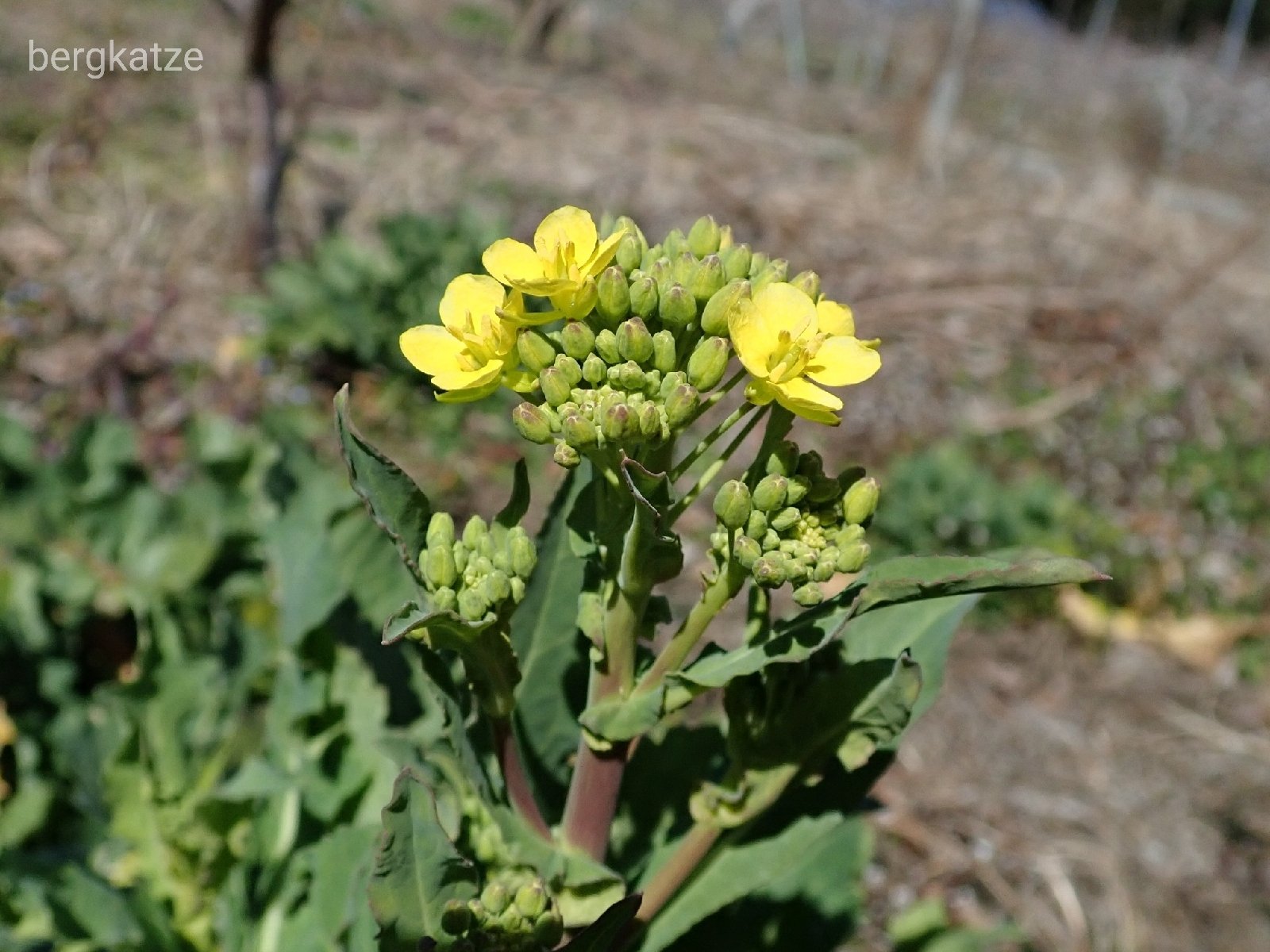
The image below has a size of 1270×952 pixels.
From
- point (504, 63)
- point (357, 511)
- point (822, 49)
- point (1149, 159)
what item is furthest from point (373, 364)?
point (822, 49)

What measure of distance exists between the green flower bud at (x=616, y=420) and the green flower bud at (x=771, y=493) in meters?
0.14

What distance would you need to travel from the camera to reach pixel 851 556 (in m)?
0.96

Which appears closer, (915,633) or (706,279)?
(706,279)

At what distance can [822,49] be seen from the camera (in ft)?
55.9

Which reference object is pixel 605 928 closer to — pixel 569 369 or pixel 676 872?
pixel 676 872

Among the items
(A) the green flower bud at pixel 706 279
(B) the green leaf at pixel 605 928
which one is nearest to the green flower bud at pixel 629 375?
(A) the green flower bud at pixel 706 279

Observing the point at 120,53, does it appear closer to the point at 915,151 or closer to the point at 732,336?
the point at 915,151

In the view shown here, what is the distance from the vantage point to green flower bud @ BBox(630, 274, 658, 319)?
3.10ft

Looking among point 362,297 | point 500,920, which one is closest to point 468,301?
point 500,920

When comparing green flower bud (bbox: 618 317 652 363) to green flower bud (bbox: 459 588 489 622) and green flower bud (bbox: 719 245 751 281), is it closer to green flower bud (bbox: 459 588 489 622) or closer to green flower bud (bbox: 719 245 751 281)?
green flower bud (bbox: 719 245 751 281)

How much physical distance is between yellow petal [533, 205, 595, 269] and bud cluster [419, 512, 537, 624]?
258mm

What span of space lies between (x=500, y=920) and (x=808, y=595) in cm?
45

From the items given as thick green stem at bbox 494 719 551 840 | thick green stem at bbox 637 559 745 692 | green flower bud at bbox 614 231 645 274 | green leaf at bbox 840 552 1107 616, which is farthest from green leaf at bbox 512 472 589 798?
green leaf at bbox 840 552 1107 616

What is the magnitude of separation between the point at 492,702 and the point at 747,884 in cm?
34
